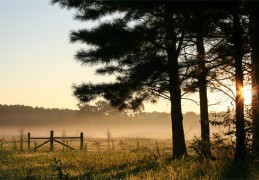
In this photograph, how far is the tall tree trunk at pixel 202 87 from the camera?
12073mm

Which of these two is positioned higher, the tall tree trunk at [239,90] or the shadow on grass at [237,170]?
the tall tree trunk at [239,90]

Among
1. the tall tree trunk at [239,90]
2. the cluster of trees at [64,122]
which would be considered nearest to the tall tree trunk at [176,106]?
the tall tree trunk at [239,90]

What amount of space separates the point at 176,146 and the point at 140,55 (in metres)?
3.73

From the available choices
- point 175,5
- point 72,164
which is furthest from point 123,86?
→ point 175,5

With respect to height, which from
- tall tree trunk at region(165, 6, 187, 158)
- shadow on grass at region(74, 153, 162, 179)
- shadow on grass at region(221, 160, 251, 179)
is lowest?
shadow on grass at region(74, 153, 162, 179)

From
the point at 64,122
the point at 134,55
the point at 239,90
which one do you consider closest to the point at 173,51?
the point at 134,55

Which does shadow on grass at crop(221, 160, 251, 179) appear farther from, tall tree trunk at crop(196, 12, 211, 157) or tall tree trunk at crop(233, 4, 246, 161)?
tall tree trunk at crop(196, 12, 211, 157)

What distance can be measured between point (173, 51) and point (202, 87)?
86.6 inches

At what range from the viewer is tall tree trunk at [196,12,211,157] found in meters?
12.1

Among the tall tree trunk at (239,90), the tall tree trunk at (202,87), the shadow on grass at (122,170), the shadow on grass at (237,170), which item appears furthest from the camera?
the tall tree trunk at (202,87)

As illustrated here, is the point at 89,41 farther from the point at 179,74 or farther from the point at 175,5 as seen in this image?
the point at 175,5

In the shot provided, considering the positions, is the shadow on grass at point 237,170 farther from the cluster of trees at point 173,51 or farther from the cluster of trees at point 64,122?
the cluster of trees at point 64,122

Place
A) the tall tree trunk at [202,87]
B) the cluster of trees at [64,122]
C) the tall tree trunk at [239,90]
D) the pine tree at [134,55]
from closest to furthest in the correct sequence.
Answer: the tall tree trunk at [239,90]
the tall tree trunk at [202,87]
the pine tree at [134,55]
the cluster of trees at [64,122]

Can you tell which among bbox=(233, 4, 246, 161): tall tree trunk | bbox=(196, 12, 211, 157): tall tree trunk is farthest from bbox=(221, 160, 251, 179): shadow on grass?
bbox=(196, 12, 211, 157): tall tree trunk
